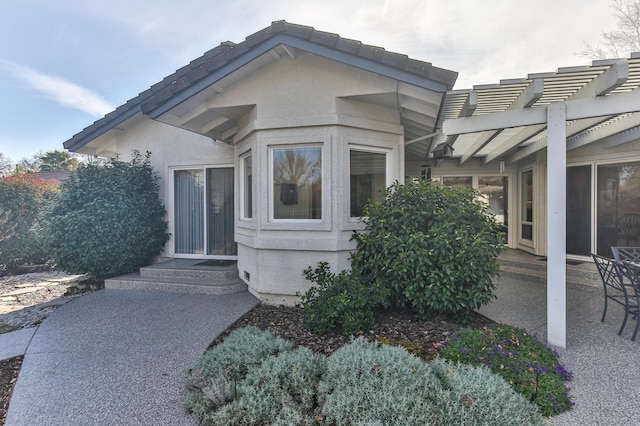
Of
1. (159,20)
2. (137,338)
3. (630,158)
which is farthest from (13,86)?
(630,158)

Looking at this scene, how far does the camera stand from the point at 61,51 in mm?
11180

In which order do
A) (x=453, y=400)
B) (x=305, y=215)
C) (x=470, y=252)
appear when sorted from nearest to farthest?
(x=453, y=400), (x=470, y=252), (x=305, y=215)

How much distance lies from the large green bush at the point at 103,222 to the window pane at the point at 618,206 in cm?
1175

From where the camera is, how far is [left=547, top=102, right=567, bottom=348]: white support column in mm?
4027

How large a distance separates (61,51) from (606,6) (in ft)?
72.7

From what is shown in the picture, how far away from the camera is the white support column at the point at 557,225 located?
13.2 feet

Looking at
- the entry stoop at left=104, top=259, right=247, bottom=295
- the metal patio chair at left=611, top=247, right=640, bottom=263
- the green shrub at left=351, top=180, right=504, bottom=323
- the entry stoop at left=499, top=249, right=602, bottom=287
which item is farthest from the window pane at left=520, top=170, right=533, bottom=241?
the entry stoop at left=104, top=259, right=247, bottom=295

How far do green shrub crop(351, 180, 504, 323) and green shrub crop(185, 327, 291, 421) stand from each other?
1974mm

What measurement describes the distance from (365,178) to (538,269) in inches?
215

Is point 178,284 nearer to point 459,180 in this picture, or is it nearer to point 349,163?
point 349,163

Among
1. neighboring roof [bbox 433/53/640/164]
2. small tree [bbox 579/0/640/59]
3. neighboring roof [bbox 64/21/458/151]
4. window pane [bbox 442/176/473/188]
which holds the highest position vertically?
small tree [bbox 579/0/640/59]

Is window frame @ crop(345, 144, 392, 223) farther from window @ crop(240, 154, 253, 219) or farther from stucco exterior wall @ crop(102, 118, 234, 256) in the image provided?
stucco exterior wall @ crop(102, 118, 234, 256)

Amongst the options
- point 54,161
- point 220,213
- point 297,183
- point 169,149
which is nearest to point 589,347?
point 297,183

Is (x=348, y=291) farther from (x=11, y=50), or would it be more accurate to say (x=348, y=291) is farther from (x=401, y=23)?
(x=11, y=50)
